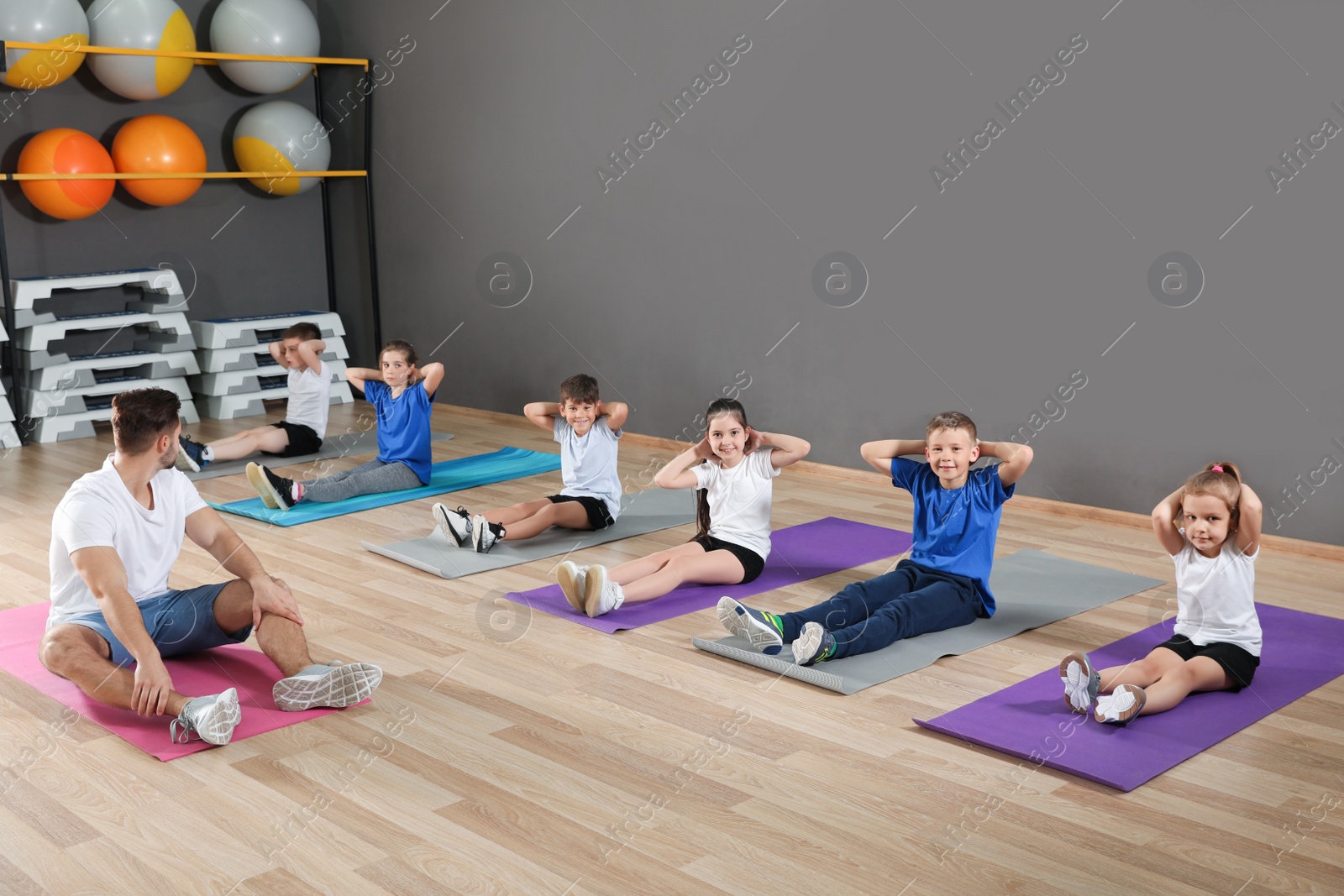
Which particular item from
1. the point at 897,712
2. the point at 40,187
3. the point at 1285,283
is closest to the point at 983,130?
the point at 1285,283

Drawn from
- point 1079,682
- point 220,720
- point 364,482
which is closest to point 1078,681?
point 1079,682

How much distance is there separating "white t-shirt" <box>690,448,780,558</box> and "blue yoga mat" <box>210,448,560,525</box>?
1593mm

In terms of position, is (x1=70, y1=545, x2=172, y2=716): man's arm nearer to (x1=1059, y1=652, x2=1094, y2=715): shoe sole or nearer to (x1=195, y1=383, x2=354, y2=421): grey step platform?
(x1=1059, y1=652, x2=1094, y2=715): shoe sole

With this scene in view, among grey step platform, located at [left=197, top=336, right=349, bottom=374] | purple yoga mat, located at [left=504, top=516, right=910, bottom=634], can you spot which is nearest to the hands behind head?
purple yoga mat, located at [left=504, top=516, right=910, bottom=634]

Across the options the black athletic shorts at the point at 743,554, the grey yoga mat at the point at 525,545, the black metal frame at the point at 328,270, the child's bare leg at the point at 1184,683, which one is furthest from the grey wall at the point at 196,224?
the child's bare leg at the point at 1184,683

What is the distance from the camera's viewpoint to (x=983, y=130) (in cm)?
432

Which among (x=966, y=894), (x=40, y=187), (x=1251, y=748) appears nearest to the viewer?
(x=966, y=894)

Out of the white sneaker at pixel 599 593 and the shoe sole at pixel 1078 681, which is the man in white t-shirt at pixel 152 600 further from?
the shoe sole at pixel 1078 681

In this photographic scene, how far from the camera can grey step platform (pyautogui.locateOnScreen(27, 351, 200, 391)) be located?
18.8ft

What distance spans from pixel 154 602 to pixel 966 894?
70.8 inches

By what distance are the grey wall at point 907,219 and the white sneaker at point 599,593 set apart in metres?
1.93

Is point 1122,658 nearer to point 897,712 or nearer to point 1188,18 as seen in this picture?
point 897,712

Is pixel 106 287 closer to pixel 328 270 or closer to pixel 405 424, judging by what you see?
pixel 328 270

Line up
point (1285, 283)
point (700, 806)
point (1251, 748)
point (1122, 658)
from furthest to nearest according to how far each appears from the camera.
Answer: point (1285, 283)
point (1122, 658)
point (1251, 748)
point (700, 806)
